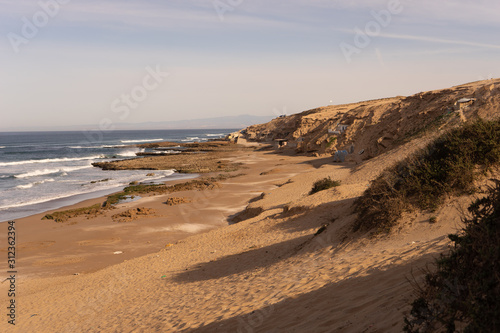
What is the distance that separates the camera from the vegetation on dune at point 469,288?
3.51 m

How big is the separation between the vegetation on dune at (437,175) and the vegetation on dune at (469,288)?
5.59 m

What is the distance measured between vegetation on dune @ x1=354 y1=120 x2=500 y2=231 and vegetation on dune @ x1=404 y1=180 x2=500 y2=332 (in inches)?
220

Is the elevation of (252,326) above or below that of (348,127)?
below

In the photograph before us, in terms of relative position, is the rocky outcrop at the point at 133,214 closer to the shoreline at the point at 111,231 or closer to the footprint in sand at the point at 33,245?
the shoreline at the point at 111,231

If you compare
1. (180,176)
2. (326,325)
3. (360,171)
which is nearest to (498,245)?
(326,325)

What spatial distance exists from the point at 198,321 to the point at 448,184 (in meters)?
6.87

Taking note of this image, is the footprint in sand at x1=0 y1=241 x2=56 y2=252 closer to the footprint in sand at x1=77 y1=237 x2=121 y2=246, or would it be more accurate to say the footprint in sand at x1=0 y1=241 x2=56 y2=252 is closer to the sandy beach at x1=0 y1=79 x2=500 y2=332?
the sandy beach at x1=0 y1=79 x2=500 y2=332

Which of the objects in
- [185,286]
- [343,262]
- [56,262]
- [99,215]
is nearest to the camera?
[343,262]

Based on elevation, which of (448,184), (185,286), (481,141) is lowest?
(185,286)

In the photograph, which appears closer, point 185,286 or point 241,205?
point 185,286

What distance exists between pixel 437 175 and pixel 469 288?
666 centimetres

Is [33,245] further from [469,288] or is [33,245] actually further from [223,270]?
[469,288]

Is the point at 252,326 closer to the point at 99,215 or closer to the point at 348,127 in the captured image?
the point at 99,215

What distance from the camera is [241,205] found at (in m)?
23.0
